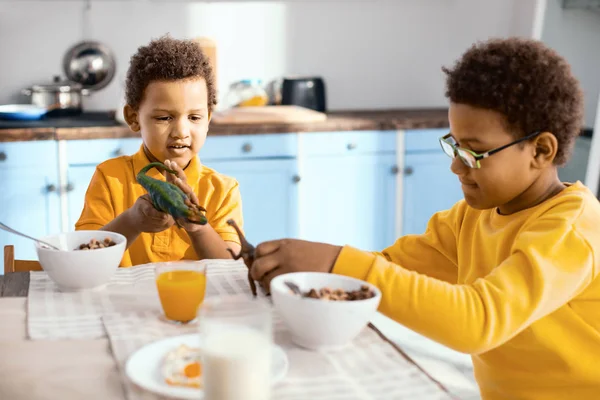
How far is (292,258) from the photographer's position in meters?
1.08

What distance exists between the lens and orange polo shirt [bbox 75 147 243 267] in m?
1.65

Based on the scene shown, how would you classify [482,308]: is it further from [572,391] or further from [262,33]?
[262,33]

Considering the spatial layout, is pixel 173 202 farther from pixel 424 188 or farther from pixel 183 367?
pixel 424 188

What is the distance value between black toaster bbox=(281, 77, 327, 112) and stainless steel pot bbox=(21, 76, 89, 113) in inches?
37.8

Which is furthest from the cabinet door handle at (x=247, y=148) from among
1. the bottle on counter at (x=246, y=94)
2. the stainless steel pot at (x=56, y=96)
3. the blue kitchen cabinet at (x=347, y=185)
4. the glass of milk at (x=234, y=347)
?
the glass of milk at (x=234, y=347)

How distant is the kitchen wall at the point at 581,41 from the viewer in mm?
3346

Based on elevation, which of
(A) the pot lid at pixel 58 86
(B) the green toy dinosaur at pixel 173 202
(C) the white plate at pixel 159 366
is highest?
(A) the pot lid at pixel 58 86

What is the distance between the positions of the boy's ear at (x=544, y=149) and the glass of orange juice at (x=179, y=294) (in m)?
0.58

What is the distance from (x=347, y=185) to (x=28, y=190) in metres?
1.37

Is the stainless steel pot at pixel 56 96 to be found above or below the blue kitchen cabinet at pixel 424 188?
above

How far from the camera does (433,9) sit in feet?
12.6

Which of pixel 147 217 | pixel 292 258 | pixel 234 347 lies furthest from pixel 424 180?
pixel 234 347

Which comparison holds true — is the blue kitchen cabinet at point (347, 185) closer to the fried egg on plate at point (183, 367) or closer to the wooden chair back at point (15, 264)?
the wooden chair back at point (15, 264)

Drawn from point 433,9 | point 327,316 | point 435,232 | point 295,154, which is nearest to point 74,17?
point 295,154
